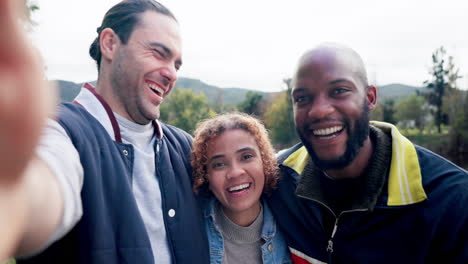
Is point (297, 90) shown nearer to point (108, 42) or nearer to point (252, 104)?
point (108, 42)

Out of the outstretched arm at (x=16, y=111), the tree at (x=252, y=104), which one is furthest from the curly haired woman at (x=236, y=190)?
the tree at (x=252, y=104)

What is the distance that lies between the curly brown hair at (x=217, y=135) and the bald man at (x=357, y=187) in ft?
0.64

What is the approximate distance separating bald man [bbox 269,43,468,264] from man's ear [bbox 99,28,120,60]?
5.42ft

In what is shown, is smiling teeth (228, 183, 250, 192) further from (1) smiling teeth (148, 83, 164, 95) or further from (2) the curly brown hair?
(1) smiling teeth (148, 83, 164, 95)

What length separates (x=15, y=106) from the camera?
43 cm

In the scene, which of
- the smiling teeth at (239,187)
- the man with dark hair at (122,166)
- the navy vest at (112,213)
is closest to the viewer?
the man with dark hair at (122,166)

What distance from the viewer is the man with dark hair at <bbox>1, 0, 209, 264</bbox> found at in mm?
1204

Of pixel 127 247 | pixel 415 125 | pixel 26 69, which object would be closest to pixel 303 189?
pixel 127 247

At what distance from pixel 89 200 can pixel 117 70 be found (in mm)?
1268

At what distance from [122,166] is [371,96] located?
2.13 m

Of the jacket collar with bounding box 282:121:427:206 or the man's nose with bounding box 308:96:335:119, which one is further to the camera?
the man's nose with bounding box 308:96:335:119

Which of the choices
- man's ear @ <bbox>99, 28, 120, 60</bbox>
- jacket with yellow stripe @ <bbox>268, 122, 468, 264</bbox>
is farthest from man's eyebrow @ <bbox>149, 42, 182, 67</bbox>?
jacket with yellow stripe @ <bbox>268, 122, 468, 264</bbox>

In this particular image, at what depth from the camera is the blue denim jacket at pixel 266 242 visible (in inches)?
98.6

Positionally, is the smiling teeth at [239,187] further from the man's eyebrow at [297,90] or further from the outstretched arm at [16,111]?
the outstretched arm at [16,111]
